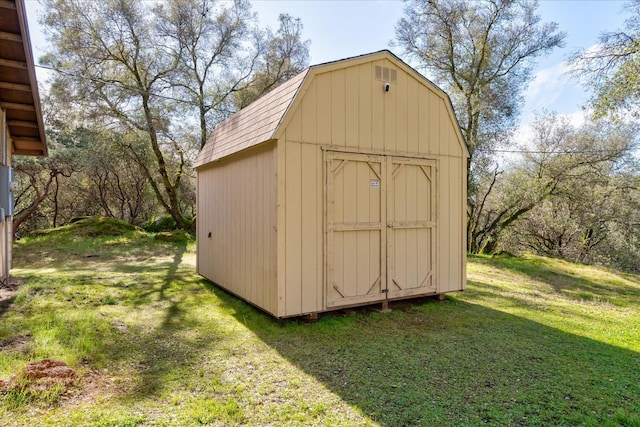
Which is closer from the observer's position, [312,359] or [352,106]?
[312,359]

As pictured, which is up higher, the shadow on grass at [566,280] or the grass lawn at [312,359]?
the grass lawn at [312,359]

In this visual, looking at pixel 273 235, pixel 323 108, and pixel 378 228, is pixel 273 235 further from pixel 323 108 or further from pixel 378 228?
pixel 323 108

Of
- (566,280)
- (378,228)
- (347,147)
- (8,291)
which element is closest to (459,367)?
(378,228)

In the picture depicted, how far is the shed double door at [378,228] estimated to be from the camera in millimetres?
4230

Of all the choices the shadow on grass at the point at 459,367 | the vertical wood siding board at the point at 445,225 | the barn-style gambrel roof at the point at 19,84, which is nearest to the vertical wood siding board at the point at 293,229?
the shadow on grass at the point at 459,367

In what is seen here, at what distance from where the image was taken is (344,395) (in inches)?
100

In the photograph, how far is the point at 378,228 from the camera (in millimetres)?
4504

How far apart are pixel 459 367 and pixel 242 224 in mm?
3108

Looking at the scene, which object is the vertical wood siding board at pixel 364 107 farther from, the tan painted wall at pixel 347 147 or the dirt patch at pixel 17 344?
the dirt patch at pixel 17 344

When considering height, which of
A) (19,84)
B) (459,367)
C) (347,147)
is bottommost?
(459,367)

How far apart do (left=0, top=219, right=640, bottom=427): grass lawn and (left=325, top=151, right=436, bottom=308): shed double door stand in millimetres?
354

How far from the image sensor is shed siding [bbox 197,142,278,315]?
4031 millimetres

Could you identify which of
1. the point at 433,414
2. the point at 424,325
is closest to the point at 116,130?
the point at 424,325

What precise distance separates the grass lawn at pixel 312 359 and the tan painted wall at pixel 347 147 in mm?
605
